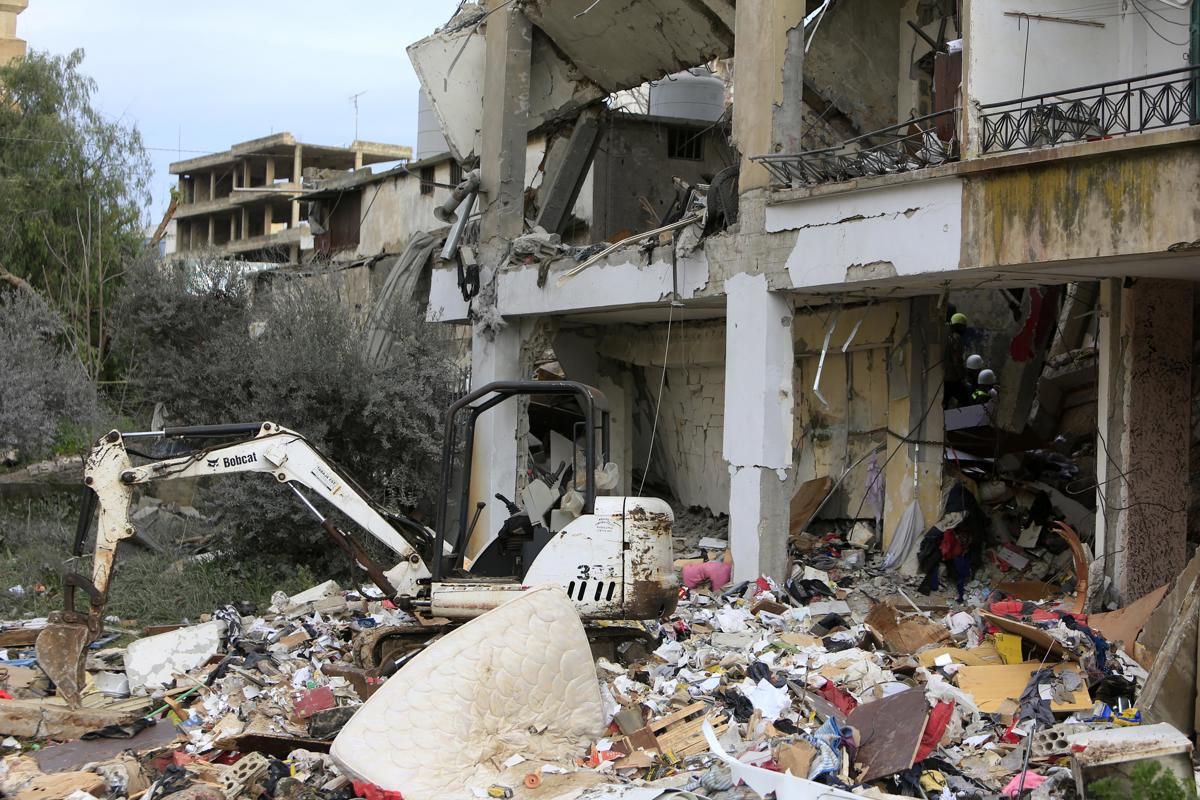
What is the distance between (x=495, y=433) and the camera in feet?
52.1

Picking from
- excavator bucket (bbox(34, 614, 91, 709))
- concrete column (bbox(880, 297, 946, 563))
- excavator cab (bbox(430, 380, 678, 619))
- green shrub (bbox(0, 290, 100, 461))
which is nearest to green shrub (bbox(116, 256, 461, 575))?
green shrub (bbox(0, 290, 100, 461))

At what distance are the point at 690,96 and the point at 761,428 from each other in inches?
420

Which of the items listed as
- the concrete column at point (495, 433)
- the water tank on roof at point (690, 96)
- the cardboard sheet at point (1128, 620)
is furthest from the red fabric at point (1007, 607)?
the water tank on roof at point (690, 96)

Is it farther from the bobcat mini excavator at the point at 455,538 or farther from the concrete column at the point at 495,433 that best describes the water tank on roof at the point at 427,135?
the bobcat mini excavator at the point at 455,538

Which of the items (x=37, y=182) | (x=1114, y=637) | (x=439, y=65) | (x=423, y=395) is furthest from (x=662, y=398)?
(x=37, y=182)

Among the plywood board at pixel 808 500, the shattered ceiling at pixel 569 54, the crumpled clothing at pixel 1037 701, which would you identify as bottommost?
the crumpled clothing at pixel 1037 701

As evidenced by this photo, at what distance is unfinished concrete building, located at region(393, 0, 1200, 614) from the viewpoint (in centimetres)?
1008

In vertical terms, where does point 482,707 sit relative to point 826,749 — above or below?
above

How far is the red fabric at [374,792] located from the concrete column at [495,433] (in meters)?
8.79

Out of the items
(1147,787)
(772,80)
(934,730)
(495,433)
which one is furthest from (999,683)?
(495,433)

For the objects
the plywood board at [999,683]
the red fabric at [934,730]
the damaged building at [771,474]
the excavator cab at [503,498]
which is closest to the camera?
the red fabric at [934,730]

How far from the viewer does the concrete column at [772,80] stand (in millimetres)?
11898

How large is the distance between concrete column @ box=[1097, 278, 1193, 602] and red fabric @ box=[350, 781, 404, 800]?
280 inches

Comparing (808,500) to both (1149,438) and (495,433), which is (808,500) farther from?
(1149,438)
